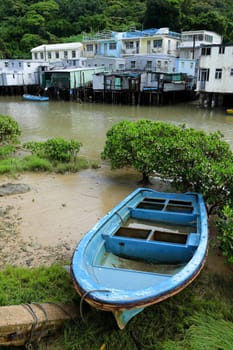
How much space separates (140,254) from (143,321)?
98 cm

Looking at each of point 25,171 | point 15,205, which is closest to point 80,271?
point 15,205

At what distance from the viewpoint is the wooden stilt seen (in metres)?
3.45

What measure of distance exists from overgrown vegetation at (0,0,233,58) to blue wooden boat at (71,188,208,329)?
4571 centimetres

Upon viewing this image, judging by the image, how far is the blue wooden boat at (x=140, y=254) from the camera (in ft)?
10.7

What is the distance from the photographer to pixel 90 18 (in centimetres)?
5903

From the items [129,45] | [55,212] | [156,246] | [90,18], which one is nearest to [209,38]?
[129,45]

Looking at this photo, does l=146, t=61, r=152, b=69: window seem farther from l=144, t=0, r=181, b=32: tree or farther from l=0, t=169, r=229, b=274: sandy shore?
l=0, t=169, r=229, b=274: sandy shore

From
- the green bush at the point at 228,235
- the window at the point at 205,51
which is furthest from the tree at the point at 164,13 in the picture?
the green bush at the point at 228,235

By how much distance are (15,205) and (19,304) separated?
3988mm

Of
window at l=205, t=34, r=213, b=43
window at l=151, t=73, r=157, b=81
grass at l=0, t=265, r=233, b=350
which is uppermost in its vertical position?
window at l=205, t=34, r=213, b=43

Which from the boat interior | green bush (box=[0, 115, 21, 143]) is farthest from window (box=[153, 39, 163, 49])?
the boat interior

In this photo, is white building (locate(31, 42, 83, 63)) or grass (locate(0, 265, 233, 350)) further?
white building (locate(31, 42, 83, 63))

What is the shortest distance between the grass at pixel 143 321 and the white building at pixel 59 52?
154 feet

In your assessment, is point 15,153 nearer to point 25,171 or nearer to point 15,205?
point 25,171
